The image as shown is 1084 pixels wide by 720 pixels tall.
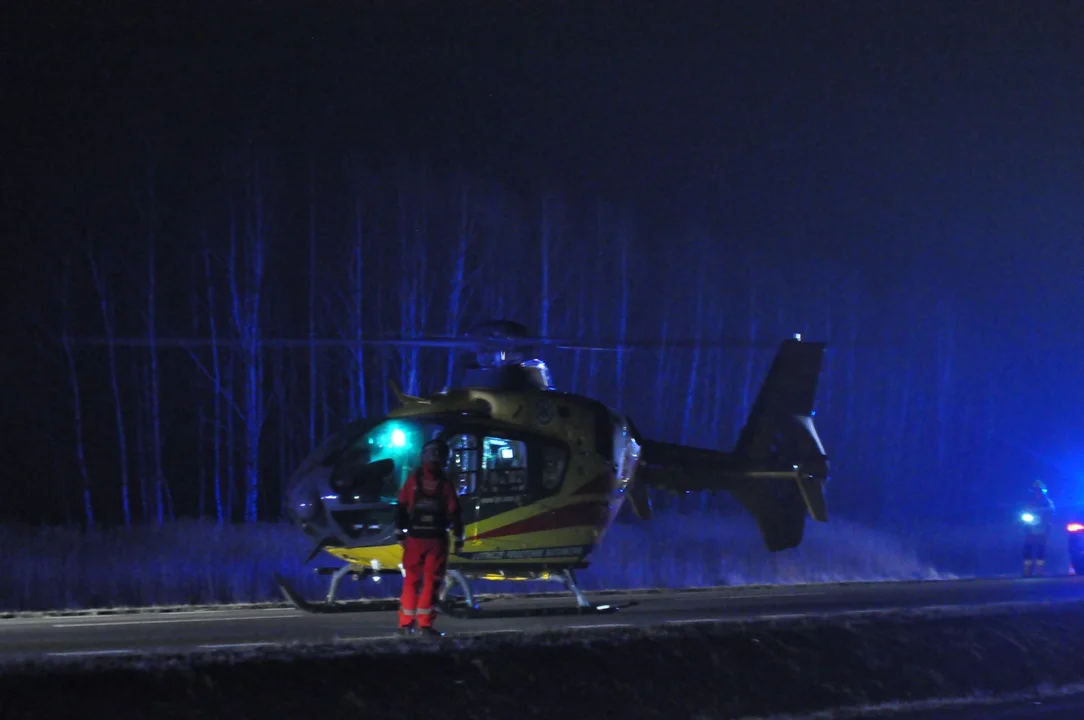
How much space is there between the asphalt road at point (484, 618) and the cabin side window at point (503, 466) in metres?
1.63

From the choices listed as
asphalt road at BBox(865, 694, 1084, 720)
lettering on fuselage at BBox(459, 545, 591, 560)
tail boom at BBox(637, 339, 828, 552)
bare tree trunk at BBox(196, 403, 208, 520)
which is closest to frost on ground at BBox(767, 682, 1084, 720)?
asphalt road at BBox(865, 694, 1084, 720)

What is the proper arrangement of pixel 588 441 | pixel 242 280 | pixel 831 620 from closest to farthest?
pixel 831 620
pixel 588 441
pixel 242 280

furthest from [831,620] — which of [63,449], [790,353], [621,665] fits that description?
[63,449]

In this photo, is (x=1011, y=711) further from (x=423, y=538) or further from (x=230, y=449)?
(x=230, y=449)

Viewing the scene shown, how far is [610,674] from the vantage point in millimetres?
11258

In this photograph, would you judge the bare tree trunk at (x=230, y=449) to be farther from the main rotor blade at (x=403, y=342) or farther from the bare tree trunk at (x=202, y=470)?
the main rotor blade at (x=403, y=342)

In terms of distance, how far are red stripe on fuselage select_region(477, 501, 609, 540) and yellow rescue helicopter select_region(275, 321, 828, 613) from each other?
0.05 feet

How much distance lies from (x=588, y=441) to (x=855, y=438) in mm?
36309

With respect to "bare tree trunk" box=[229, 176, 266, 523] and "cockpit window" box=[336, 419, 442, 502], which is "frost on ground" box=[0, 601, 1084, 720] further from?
"bare tree trunk" box=[229, 176, 266, 523]

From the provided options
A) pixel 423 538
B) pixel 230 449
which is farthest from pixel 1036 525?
pixel 230 449

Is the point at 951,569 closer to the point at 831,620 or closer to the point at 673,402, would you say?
the point at 673,402

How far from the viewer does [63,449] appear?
53.2m

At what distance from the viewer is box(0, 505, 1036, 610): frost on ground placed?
20609mm

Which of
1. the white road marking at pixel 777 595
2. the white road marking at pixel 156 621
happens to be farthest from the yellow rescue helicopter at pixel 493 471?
the white road marking at pixel 777 595
